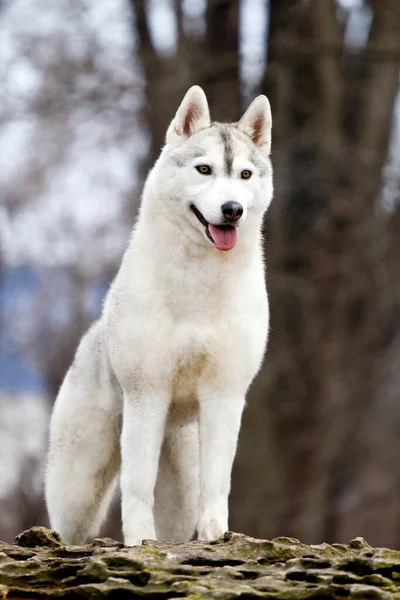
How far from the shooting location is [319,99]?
2009cm

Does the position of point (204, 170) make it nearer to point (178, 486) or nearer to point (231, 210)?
point (231, 210)

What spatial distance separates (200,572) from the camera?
6406 mm

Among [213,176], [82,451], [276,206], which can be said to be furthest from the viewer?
[276,206]

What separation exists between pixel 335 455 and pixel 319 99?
5716 mm

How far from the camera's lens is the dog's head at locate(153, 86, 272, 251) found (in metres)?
7.95

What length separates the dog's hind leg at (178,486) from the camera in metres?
9.07

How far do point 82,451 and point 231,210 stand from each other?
2.39 meters

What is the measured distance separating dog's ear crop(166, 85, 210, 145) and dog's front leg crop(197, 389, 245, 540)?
171cm

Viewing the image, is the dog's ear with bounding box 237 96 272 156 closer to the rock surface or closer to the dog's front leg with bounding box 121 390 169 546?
the dog's front leg with bounding box 121 390 169 546

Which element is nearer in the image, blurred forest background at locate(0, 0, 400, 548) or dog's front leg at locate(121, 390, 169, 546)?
dog's front leg at locate(121, 390, 169, 546)

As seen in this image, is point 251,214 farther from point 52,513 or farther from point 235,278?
point 52,513

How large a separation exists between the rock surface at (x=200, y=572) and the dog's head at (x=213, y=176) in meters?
2.01

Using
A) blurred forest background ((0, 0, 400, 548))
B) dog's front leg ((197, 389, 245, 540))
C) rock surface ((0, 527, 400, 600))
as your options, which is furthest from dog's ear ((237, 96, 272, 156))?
blurred forest background ((0, 0, 400, 548))

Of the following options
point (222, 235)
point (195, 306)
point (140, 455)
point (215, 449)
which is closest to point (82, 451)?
point (140, 455)
